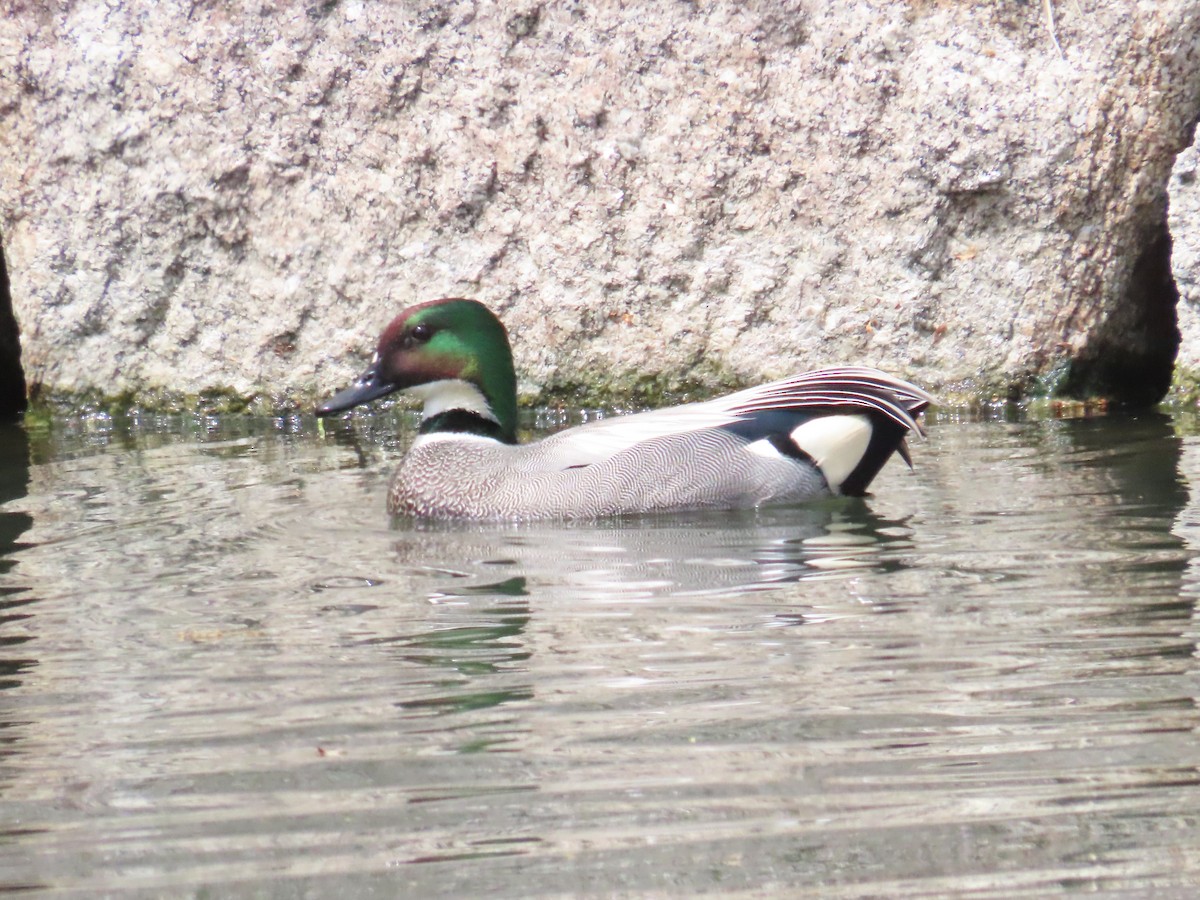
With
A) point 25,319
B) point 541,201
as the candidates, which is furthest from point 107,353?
point 541,201

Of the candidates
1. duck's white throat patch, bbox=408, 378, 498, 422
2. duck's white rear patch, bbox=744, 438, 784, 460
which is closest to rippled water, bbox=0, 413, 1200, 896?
duck's white rear patch, bbox=744, 438, 784, 460

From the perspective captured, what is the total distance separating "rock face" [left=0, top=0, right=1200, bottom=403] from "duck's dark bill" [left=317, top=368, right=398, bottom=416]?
1.91 metres

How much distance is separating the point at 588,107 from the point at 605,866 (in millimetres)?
5465

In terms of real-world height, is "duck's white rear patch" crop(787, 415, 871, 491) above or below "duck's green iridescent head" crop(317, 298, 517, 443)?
below

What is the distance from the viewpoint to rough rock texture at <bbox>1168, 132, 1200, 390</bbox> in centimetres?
687

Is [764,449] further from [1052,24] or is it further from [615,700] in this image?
[1052,24]

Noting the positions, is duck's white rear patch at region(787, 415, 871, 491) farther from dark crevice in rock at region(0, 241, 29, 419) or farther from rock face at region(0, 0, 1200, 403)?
dark crevice in rock at region(0, 241, 29, 419)

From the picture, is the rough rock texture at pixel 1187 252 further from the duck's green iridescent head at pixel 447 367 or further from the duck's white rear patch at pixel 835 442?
the duck's green iridescent head at pixel 447 367

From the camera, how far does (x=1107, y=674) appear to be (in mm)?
3023

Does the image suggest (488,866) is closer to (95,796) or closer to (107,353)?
(95,796)

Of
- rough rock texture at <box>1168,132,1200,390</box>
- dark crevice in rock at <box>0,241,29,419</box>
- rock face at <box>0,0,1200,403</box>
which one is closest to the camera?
rough rock texture at <box>1168,132,1200,390</box>

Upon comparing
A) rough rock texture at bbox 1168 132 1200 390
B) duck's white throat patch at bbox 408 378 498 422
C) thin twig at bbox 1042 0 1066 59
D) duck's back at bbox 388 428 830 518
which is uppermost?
thin twig at bbox 1042 0 1066 59

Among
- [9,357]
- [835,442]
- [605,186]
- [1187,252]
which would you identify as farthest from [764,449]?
[9,357]

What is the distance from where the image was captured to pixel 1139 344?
24.3ft
